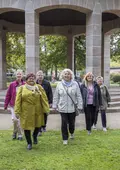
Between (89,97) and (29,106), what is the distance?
216cm

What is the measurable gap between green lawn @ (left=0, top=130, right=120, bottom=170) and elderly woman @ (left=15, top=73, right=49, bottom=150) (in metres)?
0.46

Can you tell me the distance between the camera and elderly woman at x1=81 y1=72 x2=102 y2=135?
25.2 feet

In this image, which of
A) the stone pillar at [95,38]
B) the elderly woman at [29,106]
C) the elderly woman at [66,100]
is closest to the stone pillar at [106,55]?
the stone pillar at [95,38]

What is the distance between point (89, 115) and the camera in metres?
7.74

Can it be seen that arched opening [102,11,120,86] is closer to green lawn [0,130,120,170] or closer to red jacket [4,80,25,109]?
green lawn [0,130,120,170]

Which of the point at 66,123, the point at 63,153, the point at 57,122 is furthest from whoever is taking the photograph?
the point at 57,122

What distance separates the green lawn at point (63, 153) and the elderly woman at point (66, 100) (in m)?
0.46

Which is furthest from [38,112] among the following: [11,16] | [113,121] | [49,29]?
[49,29]

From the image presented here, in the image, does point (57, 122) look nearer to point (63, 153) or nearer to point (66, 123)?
point (66, 123)

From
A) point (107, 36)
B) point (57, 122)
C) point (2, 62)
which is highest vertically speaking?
point (107, 36)

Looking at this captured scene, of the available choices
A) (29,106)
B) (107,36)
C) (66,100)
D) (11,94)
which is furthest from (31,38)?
(107,36)

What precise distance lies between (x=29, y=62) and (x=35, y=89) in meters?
6.35

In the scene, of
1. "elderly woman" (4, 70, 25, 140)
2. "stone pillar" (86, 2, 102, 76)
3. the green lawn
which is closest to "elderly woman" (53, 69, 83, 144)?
the green lawn

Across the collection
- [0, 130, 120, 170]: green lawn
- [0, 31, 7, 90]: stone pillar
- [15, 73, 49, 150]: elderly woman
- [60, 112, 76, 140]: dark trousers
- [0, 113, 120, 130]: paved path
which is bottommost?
[0, 113, 120, 130]: paved path
